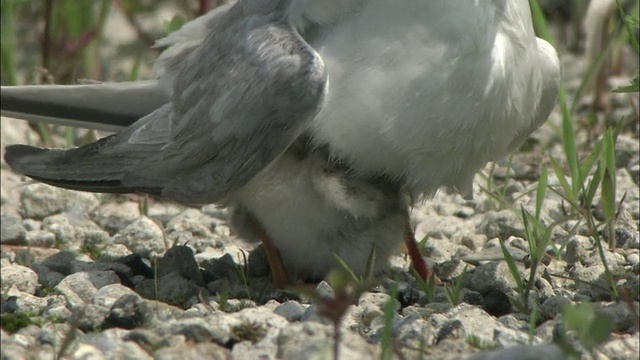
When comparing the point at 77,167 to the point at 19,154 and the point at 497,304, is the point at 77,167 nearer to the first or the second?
the point at 19,154

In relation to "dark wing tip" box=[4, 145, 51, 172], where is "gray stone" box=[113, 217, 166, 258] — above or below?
below

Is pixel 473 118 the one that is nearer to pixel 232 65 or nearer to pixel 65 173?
pixel 232 65

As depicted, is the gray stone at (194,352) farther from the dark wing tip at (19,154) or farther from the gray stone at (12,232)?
the gray stone at (12,232)

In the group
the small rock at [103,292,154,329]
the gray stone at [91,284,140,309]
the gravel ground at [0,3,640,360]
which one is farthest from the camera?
the gray stone at [91,284,140,309]

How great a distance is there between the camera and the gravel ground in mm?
3219

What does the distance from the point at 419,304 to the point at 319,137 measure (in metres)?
0.67

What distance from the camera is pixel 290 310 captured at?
12.5ft

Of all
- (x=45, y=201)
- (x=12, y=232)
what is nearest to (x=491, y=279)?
(x=12, y=232)

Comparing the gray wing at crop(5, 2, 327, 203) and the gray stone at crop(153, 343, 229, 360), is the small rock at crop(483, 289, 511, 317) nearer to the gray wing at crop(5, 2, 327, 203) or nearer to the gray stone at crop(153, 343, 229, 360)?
the gray wing at crop(5, 2, 327, 203)

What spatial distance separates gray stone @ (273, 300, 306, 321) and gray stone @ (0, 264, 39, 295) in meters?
0.98

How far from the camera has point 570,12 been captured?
822 cm

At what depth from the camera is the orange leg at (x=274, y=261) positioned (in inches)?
178

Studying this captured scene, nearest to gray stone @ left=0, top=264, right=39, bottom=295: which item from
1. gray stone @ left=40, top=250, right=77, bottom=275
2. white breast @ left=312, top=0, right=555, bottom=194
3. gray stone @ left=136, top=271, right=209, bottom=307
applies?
gray stone @ left=40, top=250, right=77, bottom=275

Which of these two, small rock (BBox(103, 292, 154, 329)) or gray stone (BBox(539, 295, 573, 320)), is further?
gray stone (BBox(539, 295, 573, 320))
